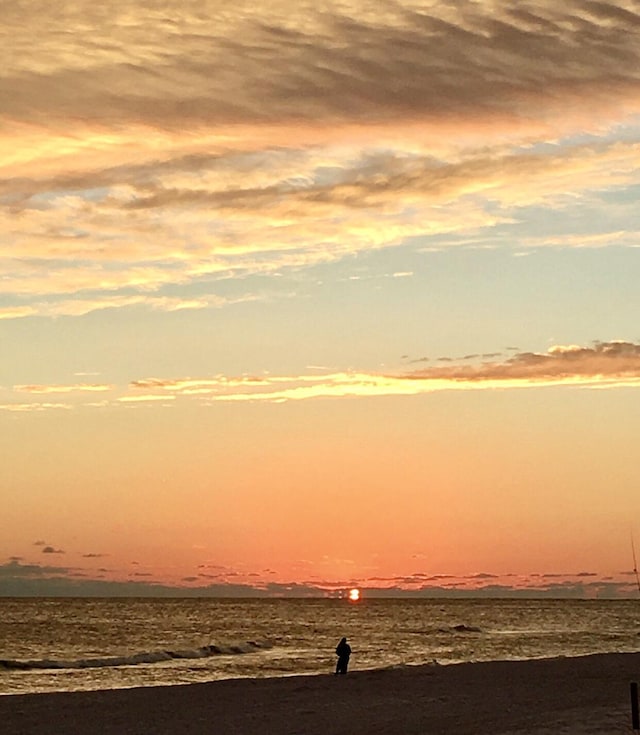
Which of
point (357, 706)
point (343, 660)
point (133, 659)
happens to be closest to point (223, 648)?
point (133, 659)

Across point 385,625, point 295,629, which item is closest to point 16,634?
point 295,629

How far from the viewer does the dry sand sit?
1210 inches

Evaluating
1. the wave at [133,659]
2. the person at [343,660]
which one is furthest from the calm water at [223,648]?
the person at [343,660]

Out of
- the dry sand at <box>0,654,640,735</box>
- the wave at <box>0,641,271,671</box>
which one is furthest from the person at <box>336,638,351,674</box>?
the wave at <box>0,641,271,671</box>

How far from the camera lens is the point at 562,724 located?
28.8 m

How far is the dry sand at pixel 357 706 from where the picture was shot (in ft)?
101

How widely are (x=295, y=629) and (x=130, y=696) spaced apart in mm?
87545

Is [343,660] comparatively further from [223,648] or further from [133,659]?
[223,648]

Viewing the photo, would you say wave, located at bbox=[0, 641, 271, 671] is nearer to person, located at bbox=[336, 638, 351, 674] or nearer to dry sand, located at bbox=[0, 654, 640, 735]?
person, located at bbox=[336, 638, 351, 674]

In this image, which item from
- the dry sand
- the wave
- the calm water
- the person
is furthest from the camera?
the wave

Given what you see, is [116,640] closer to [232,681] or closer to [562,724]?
[232,681]

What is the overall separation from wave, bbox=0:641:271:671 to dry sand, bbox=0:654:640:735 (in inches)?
1127

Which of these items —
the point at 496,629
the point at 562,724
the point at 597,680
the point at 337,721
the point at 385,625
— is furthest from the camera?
the point at 385,625

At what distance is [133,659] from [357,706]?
41.2 meters
